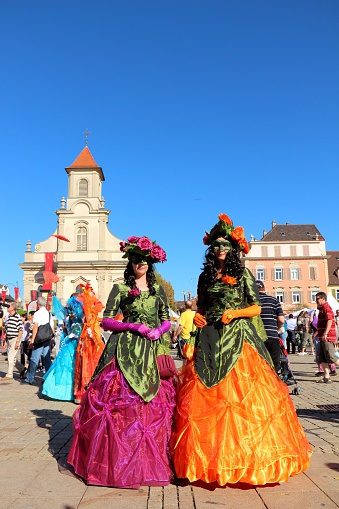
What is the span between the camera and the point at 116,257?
54.1m

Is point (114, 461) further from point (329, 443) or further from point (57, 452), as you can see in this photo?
point (329, 443)

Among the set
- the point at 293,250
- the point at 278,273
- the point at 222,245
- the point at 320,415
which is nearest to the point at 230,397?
the point at 222,245

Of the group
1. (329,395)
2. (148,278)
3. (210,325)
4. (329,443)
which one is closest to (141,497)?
(210,325)

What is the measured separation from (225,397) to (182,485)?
77 centimetres

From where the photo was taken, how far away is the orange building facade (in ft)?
190

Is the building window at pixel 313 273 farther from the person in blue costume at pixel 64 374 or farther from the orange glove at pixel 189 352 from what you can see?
the orange glove at pixel 189 352

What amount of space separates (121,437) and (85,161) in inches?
2229

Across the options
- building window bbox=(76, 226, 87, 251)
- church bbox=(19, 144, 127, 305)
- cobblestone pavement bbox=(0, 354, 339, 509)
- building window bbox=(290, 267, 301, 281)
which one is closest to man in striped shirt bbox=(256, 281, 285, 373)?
cobblestone pavement bbox=(0, 354, 339, 509)

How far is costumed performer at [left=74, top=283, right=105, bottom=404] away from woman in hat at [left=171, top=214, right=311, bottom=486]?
4.31 meters

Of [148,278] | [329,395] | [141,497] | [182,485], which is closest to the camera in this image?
[141,497]

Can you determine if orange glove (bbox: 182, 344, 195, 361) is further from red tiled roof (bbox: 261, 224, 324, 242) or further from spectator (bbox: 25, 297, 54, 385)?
red tiled roof (bbox: 261, 224, 324, 242)

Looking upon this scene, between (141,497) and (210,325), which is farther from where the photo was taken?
(210,325)

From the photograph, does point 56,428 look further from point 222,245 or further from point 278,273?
point 278,273

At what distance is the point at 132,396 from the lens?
151 inches
